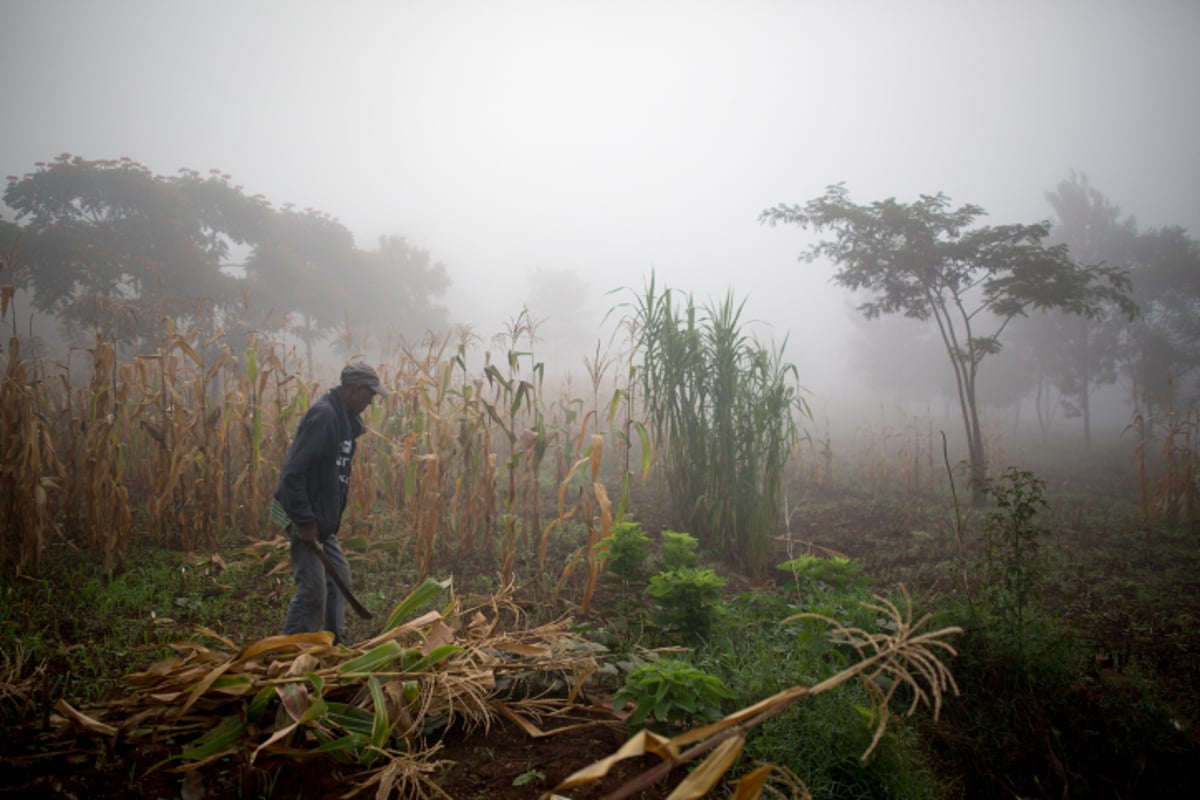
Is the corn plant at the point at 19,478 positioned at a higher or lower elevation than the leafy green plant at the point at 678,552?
higher

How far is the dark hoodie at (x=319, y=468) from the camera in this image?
9.31ft

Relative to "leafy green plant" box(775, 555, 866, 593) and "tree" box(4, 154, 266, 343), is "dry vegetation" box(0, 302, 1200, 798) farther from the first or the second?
"tree" box(4, 154, 266, 343)

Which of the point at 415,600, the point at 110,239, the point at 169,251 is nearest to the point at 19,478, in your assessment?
the point at 415,600

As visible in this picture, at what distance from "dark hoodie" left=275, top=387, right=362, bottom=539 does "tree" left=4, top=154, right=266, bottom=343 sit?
34.9ft

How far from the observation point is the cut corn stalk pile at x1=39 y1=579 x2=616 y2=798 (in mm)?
1726

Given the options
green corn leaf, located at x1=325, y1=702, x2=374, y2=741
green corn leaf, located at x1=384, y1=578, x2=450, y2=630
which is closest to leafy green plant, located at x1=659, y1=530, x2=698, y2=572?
green corn leaf, located at x1=384, y1=578, x2=450, y2=630

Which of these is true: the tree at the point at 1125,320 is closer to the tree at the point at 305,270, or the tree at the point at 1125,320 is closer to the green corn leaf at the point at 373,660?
the green corn leaf at the point at 373,660

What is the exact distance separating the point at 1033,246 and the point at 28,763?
11.6 metres

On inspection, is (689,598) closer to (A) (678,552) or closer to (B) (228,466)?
(A) (678,552)

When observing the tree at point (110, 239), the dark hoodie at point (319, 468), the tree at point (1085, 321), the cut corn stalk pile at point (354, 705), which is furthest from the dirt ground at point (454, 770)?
the tree at point (1085, 321)

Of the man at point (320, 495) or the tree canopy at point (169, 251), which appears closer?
the man at point (320, 495)

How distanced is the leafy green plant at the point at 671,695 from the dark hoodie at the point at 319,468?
2.01 m

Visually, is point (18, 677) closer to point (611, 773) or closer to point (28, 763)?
point (28, 763)

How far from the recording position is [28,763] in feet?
5.61
